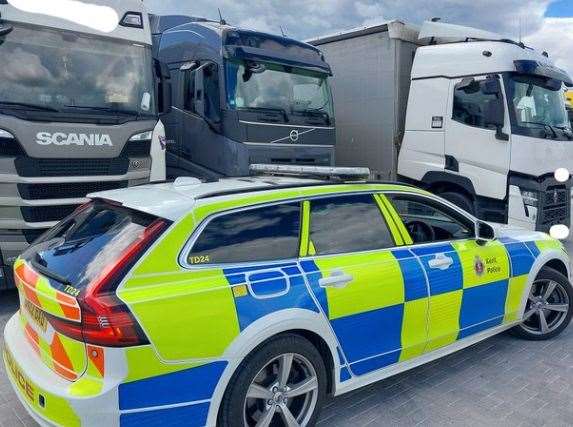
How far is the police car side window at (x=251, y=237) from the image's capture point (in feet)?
8.23

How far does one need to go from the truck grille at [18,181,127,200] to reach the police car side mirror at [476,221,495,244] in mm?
3639

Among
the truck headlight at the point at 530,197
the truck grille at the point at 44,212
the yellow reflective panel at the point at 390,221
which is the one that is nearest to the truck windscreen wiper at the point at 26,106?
the truck grille at the point at 44,212

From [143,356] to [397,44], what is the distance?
272 inches

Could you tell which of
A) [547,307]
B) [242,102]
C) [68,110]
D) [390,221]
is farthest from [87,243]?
[242,102]

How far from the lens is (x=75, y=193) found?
505 centimetres

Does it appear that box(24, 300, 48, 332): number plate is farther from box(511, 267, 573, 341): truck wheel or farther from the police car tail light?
box(511, 267, 573, 341): truck wheel

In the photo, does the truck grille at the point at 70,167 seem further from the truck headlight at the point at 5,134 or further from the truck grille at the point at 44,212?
the truck grille at the point at 44,212

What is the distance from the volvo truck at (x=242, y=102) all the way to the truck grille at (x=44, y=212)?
7.62ft

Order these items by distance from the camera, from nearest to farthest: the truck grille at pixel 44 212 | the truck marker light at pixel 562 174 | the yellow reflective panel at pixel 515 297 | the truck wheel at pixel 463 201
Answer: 1. the yellow reflective panel at pixel 515 297
2. the truck grille at pixel 44 212
3. the truck marker light at pixel 562 174
4. the truck wheel at pixel 463 201

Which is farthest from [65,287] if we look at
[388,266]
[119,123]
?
[119,123]

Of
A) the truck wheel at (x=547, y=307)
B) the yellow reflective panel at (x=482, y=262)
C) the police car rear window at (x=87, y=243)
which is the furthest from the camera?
the truck wheel at (x=547, y=307)

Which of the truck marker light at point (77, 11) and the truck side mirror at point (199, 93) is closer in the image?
the truck marker light at point (77, 11)

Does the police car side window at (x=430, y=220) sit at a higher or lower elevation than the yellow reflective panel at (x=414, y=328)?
higher

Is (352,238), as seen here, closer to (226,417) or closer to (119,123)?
(226,417)
